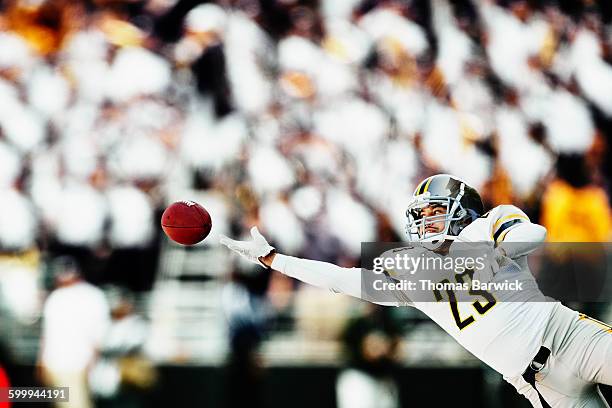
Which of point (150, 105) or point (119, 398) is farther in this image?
point (150, 105)

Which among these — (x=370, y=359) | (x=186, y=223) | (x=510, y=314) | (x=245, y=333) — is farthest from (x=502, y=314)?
(x=245, y=333)

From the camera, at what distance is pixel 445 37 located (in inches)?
318

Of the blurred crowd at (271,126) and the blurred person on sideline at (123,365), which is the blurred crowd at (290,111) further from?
the blurred person on sideline at (123,365)

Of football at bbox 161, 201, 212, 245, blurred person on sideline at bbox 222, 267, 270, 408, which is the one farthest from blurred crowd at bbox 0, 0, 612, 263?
football at bbox 161, 201, 212, 245

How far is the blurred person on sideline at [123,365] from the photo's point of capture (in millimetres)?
6816

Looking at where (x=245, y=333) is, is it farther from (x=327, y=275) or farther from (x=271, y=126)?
(x=327, y=275)

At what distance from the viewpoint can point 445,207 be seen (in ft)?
12.4

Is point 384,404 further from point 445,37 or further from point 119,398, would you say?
point 445,37

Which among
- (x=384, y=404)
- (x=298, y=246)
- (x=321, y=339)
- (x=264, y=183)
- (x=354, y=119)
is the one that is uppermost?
(x=354, y=119)

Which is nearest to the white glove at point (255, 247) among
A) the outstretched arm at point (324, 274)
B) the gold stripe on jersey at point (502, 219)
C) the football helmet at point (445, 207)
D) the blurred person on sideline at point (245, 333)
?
the outstretched arm at point (324, 274)

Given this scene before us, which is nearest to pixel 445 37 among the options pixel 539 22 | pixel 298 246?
pixel 539 22

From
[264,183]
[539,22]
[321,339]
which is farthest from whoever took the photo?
[539,22]

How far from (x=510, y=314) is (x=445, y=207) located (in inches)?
19.2

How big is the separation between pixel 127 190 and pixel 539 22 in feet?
12.2
